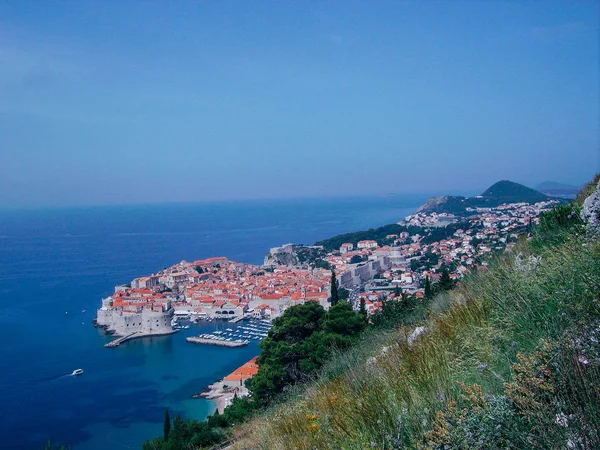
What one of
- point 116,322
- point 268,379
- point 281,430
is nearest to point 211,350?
point 116,322

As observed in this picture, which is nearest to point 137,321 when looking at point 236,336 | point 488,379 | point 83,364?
→ point 83,364

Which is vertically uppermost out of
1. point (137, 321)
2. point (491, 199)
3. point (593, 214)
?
point (593, 214)

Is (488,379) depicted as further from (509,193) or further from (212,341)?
(509,193)

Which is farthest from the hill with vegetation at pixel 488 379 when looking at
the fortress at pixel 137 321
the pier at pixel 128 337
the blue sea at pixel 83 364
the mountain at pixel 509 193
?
the mountain at pixel 509 193

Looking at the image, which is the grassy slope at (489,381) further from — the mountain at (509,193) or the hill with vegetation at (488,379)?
the mountain at (509,193)

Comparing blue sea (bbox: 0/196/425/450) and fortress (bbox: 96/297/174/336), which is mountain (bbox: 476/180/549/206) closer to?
blue sea (bbox: 0/196/425/450)

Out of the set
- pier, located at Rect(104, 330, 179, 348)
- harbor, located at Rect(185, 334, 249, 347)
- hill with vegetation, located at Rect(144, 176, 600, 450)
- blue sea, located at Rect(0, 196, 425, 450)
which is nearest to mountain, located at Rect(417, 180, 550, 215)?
blue sea, located at Rect(0, 196, 425, 450)

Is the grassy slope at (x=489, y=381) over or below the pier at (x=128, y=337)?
over
